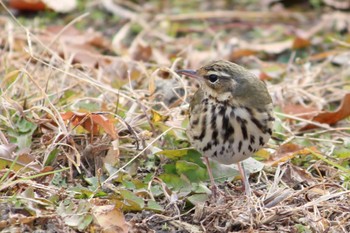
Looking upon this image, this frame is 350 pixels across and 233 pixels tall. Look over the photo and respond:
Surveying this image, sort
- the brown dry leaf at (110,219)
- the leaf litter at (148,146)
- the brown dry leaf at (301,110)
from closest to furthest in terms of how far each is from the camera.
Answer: the brown dry leaf at (110,219), the leaf litter at (148,146), the brown dry leaf at (301,110)

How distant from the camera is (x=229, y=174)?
14.0ft

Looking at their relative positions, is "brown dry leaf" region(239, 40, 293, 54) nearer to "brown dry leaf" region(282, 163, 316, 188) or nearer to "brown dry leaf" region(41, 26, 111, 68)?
"brown dry leaf" region(41, 26, 111, 68)

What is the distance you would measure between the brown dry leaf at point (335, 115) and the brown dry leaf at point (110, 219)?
1784 millimetres

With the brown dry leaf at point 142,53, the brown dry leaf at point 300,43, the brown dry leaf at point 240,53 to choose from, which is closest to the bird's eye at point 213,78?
the brown dry leaf at point 142,53

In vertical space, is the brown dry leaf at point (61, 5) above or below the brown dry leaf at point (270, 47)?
above

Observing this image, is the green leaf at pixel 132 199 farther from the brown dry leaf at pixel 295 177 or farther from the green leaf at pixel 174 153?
the brown dry leaf at pixel 295 177

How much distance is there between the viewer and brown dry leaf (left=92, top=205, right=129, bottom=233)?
345 cm

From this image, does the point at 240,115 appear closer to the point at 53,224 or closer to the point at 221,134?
the point at 221,134

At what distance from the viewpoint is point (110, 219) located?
3.48m

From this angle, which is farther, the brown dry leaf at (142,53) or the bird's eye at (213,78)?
the brown dry leaf at (142,53)

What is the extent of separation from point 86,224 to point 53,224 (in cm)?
14

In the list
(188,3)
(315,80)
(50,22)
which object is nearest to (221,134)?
(315,80)

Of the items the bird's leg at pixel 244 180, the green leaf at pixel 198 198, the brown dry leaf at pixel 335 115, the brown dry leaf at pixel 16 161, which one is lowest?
the brown dry leaf at pixel 335 115

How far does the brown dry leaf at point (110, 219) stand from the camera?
11.3 feet
